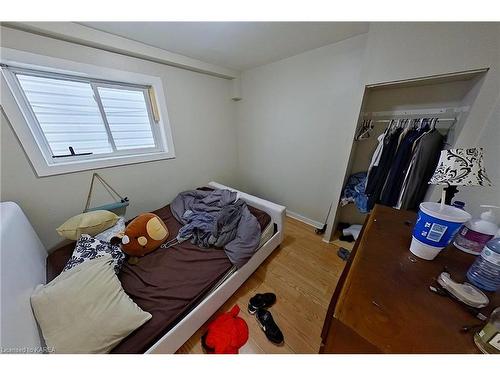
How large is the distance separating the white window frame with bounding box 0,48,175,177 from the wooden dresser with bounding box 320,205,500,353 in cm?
211

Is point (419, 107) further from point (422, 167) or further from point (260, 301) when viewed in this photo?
point (260, 301)

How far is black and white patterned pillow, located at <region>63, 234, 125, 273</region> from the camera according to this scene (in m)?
1.07

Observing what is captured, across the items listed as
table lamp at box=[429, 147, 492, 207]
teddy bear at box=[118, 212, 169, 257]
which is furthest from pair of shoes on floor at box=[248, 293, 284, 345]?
table lamp at box=[429, 147, 492, 207]

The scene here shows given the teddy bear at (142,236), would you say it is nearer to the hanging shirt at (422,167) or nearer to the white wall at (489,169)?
the white wall at (489,169)

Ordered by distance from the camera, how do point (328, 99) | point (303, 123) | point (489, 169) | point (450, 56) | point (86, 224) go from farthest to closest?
point (303, 123), point (328, 99), point (86, 224), point (450, 56), point (489, 169)

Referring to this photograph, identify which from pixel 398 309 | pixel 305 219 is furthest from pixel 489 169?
pixel 305 219

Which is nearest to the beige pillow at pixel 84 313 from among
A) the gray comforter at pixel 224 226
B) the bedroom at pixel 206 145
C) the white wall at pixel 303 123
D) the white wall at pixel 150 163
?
the bedroom at pixel 206 145

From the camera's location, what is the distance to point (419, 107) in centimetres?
141

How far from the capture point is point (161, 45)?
159 cm

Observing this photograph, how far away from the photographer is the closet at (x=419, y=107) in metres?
1.17

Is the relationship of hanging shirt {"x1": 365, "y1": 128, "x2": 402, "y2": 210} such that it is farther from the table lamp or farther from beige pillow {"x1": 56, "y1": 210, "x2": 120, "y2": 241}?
beige pillow {"x1": 56, "y1": 210, "x2": 120, "y2": 241}

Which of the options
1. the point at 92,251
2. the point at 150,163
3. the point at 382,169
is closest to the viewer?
the point at 92,251

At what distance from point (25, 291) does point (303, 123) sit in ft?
8.27

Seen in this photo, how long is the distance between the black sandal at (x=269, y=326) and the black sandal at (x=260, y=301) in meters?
0.03
